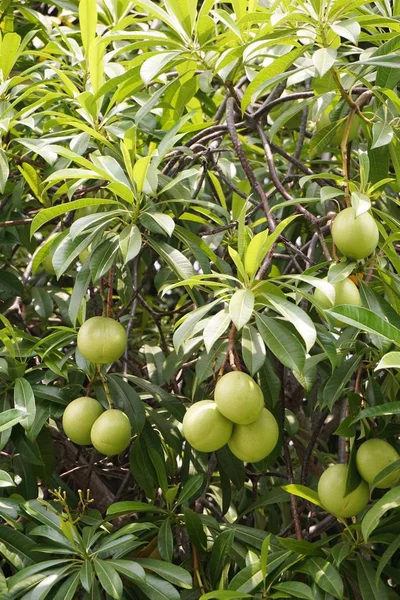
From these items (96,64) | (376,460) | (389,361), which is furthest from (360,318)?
(96,64)

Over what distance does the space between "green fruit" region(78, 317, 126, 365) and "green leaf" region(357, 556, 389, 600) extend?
0.58 m

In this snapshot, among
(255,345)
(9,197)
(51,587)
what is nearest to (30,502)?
(51,587)

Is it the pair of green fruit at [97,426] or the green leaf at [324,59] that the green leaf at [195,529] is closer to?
the pair of green fruit at [97,426]

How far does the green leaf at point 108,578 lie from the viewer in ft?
4.61

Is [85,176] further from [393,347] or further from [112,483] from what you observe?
[112,483]

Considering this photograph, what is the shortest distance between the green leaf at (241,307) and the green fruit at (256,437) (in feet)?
0.60

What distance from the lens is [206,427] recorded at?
133cm

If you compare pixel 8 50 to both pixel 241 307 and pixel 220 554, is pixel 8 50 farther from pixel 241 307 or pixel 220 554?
pixel 220 554

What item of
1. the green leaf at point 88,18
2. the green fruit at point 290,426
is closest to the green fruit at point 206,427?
the green fruit at point 290,426

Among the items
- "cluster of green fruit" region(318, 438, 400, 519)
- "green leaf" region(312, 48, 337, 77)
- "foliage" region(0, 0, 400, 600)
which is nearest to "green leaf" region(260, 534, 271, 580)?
"foliage" region(0, 0, 400, 600)

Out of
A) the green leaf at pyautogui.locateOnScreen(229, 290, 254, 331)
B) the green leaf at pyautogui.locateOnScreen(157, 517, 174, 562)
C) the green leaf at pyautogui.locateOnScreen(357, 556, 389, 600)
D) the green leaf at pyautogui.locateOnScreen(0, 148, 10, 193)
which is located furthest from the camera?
the green leaf at pyautogui.locateOnScreen(0, 148, 10, 193)

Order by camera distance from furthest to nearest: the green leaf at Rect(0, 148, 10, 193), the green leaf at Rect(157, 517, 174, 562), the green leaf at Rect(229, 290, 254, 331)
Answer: the green leaf at Rect(0, 148, 10, 193) → the green leaf at Rect(157, 517, 174, 562) → the green leaf at Rect(229, 290, 254, 331)

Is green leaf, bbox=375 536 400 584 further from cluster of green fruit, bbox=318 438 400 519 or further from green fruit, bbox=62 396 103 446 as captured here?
green fruit, bbox=62 396 103 446

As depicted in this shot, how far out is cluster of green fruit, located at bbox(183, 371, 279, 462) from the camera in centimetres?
130
